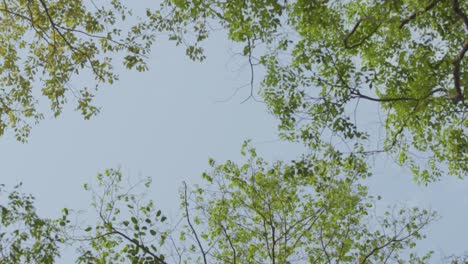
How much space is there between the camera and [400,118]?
950 cm

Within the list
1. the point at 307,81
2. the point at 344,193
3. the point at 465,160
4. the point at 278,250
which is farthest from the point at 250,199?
the point at 465,160

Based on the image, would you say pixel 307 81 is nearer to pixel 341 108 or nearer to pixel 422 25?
pixel 341 108

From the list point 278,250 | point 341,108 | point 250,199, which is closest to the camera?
point 341,108

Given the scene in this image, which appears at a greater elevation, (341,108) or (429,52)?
(429,52)

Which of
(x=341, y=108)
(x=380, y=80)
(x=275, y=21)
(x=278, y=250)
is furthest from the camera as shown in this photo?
(x=278, y=250)

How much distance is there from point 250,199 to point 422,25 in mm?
5413

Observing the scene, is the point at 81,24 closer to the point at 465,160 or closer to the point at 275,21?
the point at 275,21

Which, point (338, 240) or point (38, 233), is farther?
point (338, 240)

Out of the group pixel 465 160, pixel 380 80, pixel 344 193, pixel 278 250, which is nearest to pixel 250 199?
pixel 278 250

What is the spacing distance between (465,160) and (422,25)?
3233 mm

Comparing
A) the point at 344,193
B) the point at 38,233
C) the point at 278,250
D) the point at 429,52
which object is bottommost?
the point at 38,233

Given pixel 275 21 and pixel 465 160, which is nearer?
pixel 275 21

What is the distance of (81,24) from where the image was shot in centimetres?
931

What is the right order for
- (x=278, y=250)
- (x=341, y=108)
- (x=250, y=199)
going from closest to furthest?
(x=341, y=108)
(x=278, y=250)
(x=250, y=199)
